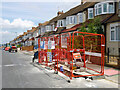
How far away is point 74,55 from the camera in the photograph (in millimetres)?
9164

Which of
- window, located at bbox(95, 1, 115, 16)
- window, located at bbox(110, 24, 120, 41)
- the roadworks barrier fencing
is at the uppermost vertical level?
window, located at bbox(95, 1, 115, 16)

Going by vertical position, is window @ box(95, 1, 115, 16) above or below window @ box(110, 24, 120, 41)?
above

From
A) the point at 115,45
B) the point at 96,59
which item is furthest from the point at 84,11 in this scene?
the point at 96,59

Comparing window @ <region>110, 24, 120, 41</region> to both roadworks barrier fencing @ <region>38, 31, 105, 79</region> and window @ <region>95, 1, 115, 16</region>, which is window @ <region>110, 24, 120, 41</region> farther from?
roadworks barrier fencing @ <region>38, 31, 105, 79</region>

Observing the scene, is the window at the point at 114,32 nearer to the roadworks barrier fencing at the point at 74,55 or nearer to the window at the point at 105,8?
the window at the point at 105,8

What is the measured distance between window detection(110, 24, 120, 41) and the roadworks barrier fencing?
4.63 m

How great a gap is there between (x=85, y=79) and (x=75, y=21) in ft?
68.4

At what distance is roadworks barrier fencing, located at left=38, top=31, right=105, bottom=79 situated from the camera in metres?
8.12

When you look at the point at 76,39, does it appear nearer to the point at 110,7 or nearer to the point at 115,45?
the point at 115,45

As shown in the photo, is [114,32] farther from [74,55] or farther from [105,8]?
[74,55]

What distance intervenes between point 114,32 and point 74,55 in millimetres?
9448

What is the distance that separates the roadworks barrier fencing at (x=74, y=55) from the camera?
8.12 meters

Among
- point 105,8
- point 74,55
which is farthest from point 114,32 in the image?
point 74,55

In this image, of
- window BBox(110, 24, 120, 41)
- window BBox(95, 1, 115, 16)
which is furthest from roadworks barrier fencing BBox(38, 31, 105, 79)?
window BBox(95, 1, 115, 16)
